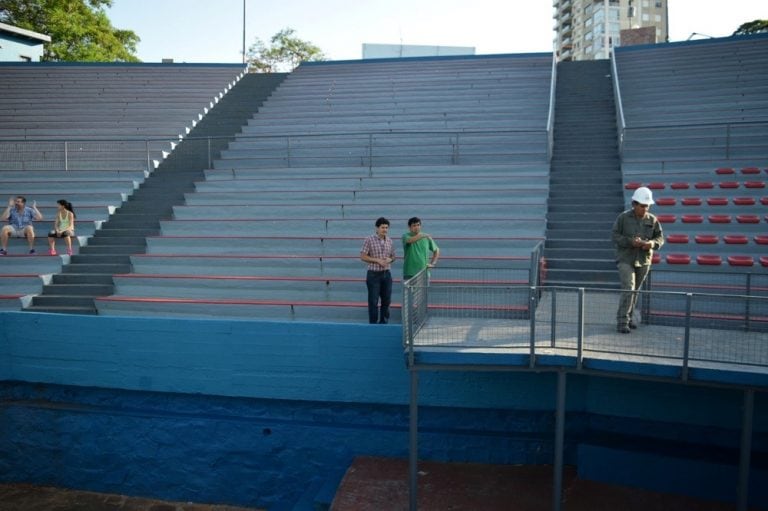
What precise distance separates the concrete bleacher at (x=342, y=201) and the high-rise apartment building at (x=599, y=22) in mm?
76320

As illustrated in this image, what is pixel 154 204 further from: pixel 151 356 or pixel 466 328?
pixel 466 328

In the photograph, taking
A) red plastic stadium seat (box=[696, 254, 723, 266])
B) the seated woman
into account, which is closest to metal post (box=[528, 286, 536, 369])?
red plastic stadium seat (box=[696, 254, 723, 266])

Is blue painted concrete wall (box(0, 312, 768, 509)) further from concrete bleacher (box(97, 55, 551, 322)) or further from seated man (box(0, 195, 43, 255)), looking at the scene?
seated man (box(0, 195, 43, 255))

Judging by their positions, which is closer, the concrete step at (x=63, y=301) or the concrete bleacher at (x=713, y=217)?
the concrete bleacher at (x=713, y=217)

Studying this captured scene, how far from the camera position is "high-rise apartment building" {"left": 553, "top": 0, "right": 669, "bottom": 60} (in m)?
89.4

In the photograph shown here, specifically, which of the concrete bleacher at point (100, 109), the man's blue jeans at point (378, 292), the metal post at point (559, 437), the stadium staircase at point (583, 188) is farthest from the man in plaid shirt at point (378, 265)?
the concrete bleacher at point (100, 109)

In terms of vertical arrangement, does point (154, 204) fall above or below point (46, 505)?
above

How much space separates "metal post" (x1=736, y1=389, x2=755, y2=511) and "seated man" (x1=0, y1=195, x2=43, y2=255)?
36.3 ft

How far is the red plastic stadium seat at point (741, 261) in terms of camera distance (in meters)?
9.48

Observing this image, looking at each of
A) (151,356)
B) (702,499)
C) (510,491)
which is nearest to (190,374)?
(151,356)

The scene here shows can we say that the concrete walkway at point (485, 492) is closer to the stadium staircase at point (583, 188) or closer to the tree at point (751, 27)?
the stadium staircase at point (583, 188)

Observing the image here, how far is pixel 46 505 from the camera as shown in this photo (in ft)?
27.8

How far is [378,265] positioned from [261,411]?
2.57m

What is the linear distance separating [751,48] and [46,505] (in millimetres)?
20449
